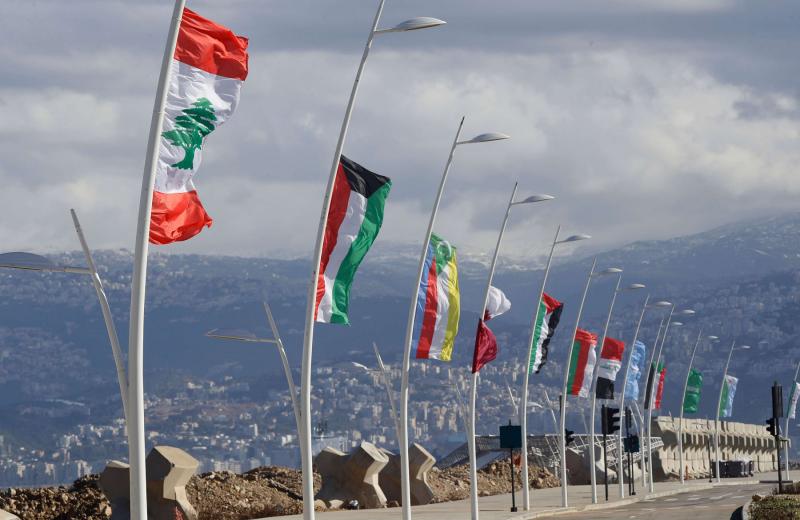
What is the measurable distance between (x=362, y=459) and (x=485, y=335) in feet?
42.8

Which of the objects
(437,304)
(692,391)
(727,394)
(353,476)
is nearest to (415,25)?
(437,304)

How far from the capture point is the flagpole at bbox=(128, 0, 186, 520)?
67.6 ft

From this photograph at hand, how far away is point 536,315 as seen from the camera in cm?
5184

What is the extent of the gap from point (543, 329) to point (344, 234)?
77.1ft

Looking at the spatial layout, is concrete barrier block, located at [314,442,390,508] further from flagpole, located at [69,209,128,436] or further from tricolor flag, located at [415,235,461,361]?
flagpole, located at [69,209,128,436]

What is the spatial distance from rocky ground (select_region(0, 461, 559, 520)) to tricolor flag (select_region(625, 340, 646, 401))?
17.5 m

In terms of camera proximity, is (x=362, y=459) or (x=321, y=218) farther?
(x=362, y=459)

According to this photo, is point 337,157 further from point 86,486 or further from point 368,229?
point 86,486

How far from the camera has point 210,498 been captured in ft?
157

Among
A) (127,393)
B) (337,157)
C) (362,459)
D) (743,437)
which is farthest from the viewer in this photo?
(743,437)

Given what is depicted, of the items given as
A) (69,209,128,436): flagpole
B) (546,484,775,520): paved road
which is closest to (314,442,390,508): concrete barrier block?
(546,484,775,520): paved road

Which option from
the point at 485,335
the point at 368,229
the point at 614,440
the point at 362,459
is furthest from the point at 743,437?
the point at 368,229

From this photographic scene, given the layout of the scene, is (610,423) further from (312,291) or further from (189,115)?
(189,115)

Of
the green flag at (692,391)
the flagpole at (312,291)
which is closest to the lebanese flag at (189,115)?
the flagpole at (312,291)
